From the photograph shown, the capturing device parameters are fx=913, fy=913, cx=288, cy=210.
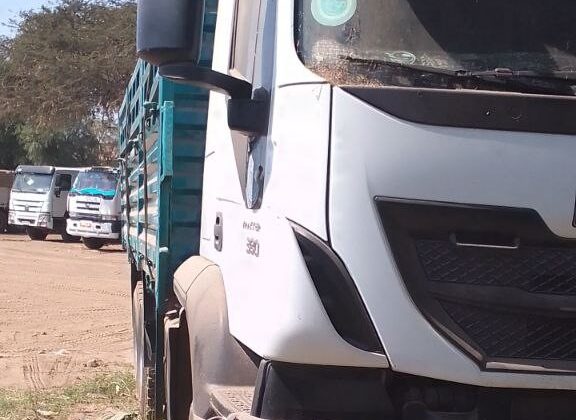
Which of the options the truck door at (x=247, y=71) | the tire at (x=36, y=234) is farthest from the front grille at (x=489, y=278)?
the tire at (x=36, y=234)

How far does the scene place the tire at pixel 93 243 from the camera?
24.7 meters

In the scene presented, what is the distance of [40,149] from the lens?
42.0 metres

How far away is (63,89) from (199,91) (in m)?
24.3

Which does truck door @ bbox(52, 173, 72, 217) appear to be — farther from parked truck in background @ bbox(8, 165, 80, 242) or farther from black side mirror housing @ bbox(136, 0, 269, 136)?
black side mirror housing @ bbox(136, 0, 269, 136)

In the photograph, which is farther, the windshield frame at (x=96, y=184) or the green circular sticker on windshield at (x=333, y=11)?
the windshield frame at (x=96, y=184)

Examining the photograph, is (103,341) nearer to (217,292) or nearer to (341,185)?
(217,292)

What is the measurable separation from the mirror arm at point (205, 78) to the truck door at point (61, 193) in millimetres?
24387

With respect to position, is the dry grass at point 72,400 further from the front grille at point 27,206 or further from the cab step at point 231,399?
the front grille at point 27,206

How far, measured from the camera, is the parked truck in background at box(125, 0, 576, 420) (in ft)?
8.71

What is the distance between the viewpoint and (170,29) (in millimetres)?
2824

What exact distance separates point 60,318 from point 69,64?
17044mm

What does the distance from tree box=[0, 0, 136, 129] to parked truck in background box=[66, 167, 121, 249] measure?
4.25 meters

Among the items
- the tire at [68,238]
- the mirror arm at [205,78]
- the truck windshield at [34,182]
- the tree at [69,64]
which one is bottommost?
the tire at [68,238]

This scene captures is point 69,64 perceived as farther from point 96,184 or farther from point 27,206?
point 96,184
